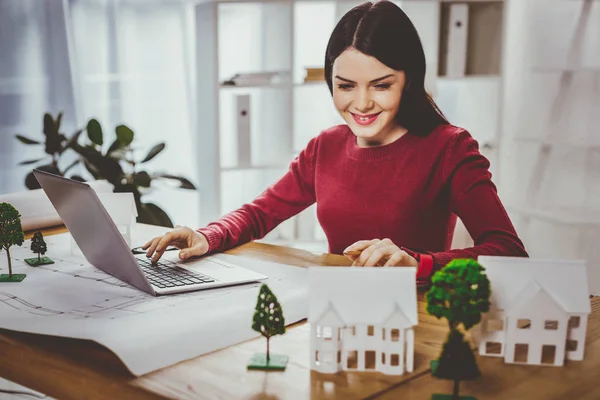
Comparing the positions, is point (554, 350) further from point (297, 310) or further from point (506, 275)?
point (297, 310)

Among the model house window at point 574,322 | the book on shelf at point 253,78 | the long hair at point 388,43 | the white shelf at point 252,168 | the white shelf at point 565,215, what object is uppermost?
the long hair at point 388,43

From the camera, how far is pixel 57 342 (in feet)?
3.50

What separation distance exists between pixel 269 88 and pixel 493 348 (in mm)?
2578

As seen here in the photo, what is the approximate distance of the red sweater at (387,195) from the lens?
63.0 inches

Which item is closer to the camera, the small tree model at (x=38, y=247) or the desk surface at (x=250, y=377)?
the desk surface at (x=250, y=377)

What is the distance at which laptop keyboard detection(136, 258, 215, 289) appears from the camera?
128 centimetres

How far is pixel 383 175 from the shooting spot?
1773 mm

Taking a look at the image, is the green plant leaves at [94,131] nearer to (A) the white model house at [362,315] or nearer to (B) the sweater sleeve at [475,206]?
(B) the sweater sleeve at [475,206]

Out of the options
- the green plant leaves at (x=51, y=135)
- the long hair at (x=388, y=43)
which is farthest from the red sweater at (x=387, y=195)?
the green plant leaves at (x=51, y=135)

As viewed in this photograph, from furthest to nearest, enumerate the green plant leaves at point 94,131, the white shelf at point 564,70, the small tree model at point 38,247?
1. the white shelf at point 564,70
2. the green plant leaves at point 94,131
3. the small tree model at point 38,247

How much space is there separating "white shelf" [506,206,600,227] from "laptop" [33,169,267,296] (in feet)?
7.60

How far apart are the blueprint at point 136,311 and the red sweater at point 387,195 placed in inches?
12.7

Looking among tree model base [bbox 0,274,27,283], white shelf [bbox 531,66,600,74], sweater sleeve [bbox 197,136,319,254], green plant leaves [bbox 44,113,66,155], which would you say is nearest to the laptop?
tree model base [bbox 0,274,27,283]

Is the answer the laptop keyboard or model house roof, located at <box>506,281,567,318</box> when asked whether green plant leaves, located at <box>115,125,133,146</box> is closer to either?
the laptop keyboard
